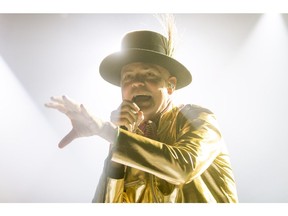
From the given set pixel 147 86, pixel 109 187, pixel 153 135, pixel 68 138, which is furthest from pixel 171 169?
pixel 68 138

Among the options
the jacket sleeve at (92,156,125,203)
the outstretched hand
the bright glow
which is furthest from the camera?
the bright glow

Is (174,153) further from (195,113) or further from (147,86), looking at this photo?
(147,86)

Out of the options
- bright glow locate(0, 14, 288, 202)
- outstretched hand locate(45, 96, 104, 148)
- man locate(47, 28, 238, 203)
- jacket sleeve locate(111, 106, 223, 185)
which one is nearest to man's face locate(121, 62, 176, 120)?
man locate(47, 28, 238, 203)

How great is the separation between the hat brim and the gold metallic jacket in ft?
1.15

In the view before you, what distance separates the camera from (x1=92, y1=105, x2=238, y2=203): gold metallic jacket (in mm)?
2328

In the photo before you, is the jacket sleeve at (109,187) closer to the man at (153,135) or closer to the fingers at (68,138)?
the man at (153,135)

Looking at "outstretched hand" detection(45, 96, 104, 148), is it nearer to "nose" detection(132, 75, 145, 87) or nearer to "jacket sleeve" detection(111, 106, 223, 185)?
"jacket sleeve" detection(111, 106, 223, 185)

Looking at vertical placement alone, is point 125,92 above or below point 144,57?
below

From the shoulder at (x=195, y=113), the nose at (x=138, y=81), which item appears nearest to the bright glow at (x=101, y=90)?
the shoulder at (x=195, y=113)

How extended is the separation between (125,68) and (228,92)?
73cm

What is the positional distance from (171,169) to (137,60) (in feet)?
2.56

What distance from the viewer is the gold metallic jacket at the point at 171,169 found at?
233cm

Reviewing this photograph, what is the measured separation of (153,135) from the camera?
248 cm
